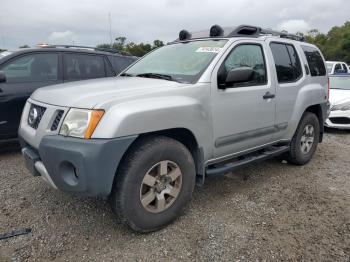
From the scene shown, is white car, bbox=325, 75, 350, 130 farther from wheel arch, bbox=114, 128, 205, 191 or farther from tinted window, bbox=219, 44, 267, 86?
wheel arch, bbox=114, 128, 205, 191

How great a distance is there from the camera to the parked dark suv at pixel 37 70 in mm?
4688

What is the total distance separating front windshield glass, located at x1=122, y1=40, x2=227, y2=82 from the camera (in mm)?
3203

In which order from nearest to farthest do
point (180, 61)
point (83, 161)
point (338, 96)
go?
point (83, 161) → point (180, 61) → point (338, 96)

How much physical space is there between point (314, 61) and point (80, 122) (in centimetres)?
373

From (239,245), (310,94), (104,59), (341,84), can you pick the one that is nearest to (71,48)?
(104,59)

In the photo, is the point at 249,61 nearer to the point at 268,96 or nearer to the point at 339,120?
the point at 268,96

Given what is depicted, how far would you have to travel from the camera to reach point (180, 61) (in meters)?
3.51

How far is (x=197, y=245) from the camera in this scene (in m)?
2.70

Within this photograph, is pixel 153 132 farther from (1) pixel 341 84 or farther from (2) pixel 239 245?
(1) pixel 341 84

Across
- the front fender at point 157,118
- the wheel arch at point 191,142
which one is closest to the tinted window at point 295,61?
the front fender at point 157,118

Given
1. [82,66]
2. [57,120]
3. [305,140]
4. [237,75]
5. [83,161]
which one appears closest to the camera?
[83,161]

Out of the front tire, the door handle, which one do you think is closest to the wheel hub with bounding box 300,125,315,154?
the door handle

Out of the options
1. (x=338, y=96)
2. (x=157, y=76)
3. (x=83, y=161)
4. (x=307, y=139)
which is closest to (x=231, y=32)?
(x=157, y=76)

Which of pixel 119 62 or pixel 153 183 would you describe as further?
pixel 119 62
